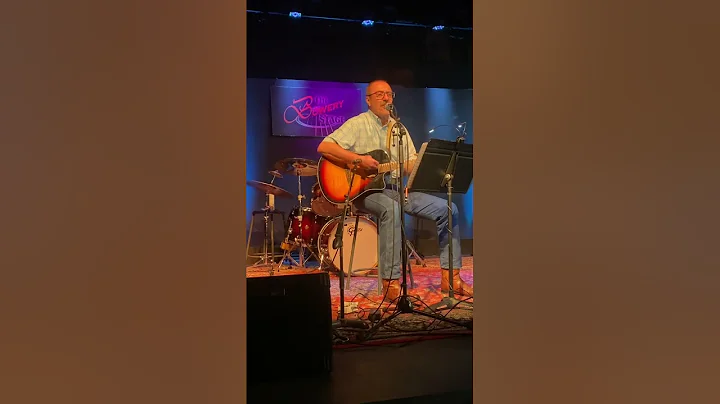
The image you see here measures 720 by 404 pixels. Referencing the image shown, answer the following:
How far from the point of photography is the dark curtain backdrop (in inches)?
232

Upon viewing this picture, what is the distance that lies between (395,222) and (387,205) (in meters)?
0.15

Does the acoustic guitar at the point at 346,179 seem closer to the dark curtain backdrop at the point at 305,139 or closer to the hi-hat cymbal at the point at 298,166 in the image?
the hi-hat cymbal at the point at 298,166

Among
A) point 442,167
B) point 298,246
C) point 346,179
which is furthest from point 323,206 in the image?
point 442,167

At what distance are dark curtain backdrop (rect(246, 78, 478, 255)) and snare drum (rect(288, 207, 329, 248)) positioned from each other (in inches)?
31.7

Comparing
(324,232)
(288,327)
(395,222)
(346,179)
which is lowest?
(288,327)

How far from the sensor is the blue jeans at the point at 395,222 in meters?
3.89

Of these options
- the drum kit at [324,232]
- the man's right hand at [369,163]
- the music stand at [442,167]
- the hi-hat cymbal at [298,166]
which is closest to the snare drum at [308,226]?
the drum kit at [324,232]

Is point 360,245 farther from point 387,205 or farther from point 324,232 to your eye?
point 387,205

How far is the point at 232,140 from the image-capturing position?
4.35ft

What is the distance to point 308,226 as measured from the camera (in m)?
5.04

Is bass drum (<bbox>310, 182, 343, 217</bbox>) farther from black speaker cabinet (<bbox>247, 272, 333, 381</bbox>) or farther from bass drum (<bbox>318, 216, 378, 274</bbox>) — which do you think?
black speaker cabinet (<bbox>247, 272, 333, 381</bbox>)

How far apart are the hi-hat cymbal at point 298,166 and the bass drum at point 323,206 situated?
24 cm

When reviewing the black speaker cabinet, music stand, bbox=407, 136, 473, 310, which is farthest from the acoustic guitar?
the black speaker cabinet
